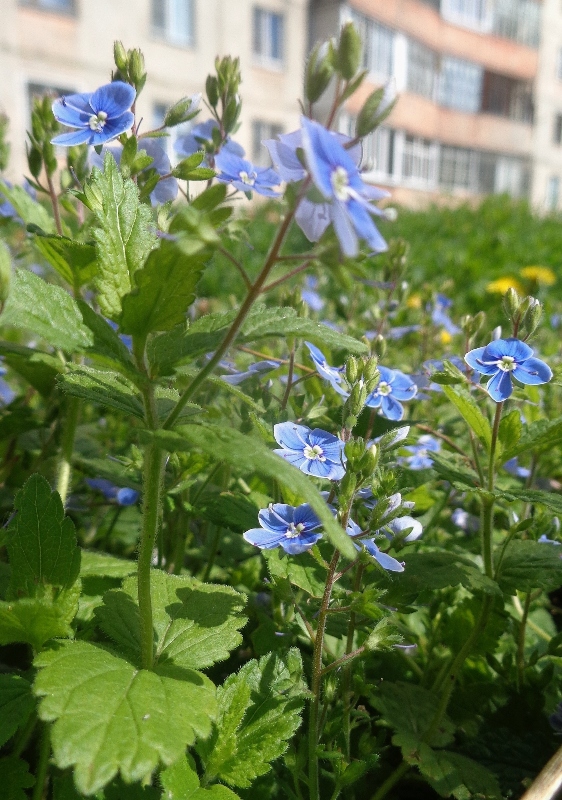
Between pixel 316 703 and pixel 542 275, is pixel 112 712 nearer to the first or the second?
pixel 316 703

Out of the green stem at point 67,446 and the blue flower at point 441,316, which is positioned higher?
the green stem at point 67,446

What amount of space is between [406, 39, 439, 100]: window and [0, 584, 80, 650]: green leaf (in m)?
27.7

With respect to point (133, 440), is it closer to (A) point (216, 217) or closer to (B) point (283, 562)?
(B) point (283, 562)

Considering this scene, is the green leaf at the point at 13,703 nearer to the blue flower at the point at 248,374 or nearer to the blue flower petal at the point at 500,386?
the blue flower at the point at 248,374

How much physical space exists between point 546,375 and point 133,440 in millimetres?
913

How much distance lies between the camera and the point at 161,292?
0.87 m

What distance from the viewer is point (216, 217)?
867 millimetres

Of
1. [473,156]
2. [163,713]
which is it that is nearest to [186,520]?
[163,713]

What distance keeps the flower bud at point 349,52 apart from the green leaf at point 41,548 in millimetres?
692

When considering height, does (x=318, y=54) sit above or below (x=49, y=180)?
above

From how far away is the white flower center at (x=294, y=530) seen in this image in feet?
3.68

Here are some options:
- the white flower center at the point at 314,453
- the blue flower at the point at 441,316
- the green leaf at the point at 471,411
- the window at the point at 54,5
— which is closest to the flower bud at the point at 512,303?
the green leaf at the point at 471,411

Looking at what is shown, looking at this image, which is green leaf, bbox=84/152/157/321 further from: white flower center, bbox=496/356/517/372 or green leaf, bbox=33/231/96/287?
white flower center, bbox=496/356/517/372

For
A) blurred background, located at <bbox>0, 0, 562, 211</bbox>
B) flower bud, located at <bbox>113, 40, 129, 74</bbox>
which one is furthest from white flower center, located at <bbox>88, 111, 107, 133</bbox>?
blurred background, located at <bbox>0, 0, 562, 211</bbox>
